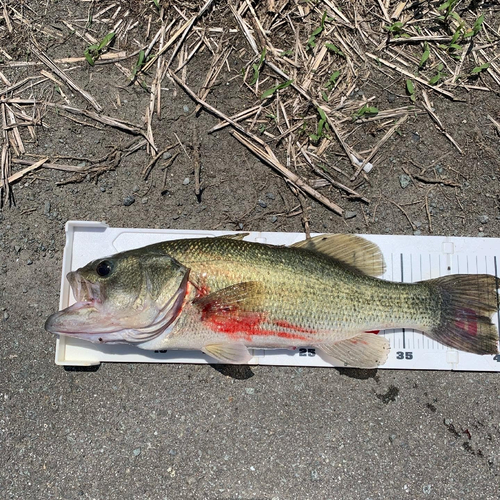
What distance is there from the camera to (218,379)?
9.57 feet

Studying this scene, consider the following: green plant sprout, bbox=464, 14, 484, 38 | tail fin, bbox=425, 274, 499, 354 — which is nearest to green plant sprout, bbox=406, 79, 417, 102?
green plant sprout, bbox=464, 14, 484, 38

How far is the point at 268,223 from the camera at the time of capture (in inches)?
119

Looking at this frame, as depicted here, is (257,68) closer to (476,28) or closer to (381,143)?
(381,143)

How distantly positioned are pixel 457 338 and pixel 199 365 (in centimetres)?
182

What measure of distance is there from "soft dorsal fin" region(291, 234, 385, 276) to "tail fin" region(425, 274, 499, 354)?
1.29ft

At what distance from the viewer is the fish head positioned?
7.61 ft

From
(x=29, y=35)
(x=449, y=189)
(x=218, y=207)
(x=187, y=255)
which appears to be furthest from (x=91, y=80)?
(x=449, y=189)

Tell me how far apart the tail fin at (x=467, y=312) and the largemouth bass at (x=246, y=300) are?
A: 0.02 metres

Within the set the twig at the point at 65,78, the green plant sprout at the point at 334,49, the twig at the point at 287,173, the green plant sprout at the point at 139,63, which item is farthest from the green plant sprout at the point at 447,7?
the twig at the point at 65,78

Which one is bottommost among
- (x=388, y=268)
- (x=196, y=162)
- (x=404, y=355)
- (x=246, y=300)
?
(x=404, y=355)

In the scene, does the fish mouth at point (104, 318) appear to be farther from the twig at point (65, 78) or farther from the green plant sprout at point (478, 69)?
the green plant sprout at point (478, 69)

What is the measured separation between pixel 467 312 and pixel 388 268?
1.94ft

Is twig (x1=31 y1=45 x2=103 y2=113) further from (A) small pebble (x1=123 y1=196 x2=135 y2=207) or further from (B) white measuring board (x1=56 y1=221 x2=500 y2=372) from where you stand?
(B) white measuring board (x1=56 y1=221 x2=500 y2=372)

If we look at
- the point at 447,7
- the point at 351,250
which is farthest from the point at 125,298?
the point at 447,7
